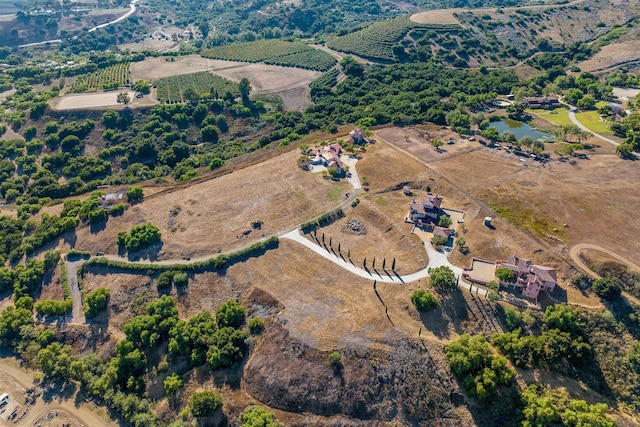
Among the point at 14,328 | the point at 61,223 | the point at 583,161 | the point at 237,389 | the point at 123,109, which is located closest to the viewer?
the point at 237,389

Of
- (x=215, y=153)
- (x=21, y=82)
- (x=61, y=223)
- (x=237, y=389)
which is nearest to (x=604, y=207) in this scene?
(x=237, y=389)

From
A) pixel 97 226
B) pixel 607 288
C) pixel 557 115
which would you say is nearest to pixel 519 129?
pixel 557 115

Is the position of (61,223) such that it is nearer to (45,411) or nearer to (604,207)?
(45,411)

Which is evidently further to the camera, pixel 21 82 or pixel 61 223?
pixel 21 82

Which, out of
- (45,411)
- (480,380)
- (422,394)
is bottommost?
(45,411)

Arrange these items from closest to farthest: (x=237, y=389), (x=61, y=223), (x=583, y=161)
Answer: (x=237, y=389), (x=61, y=223), (x=583, y=161)

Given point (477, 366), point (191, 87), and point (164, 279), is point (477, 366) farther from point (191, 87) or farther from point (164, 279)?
point (191, 87)
